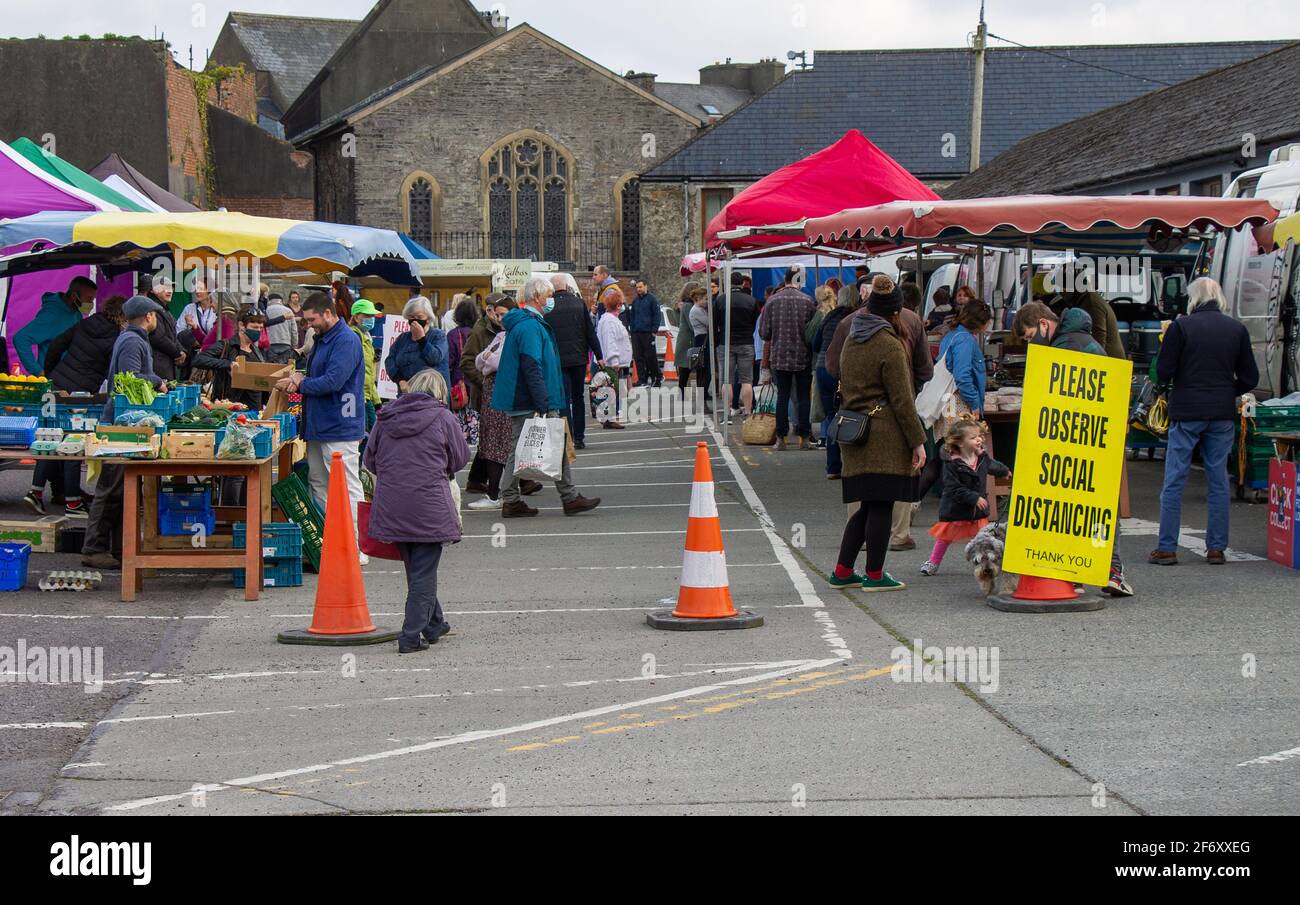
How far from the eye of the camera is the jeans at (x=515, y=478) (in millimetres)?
14375

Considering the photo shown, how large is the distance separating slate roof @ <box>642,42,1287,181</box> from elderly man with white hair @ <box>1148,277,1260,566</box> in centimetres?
3774

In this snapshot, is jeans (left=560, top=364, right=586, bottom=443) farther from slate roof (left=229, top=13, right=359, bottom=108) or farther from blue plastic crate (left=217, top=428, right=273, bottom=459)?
slate roof (left=229, top=13, right=359, bottom=108)

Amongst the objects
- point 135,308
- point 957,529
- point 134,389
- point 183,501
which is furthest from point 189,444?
point 957,529

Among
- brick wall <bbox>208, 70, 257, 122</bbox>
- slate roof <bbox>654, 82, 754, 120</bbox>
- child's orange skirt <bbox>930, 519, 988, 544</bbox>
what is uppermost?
slate roof <bbox>654, 82, 754, 120</bbox>

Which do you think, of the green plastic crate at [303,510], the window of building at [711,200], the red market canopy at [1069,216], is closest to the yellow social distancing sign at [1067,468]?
the red market canopy at [1069,216]

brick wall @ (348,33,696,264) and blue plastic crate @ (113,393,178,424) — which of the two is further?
brick wall @ (348,33,696,264)

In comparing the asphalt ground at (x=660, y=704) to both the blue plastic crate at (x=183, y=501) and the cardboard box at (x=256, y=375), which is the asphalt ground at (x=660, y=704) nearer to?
the blue plastic crate at (x=183, y=501)

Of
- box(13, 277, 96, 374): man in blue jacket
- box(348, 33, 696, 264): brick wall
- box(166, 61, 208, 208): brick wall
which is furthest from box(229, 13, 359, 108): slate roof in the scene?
box(13, 277, 96, 374): man in blue jacket

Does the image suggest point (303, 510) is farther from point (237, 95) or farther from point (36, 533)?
point (237, 95)

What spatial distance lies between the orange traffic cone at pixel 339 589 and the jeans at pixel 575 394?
30.4 ft

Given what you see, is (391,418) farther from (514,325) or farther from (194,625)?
(514,325)

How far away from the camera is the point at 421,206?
189 ft

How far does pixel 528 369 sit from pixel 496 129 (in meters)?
44.9

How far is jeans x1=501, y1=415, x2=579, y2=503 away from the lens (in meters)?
14.4
